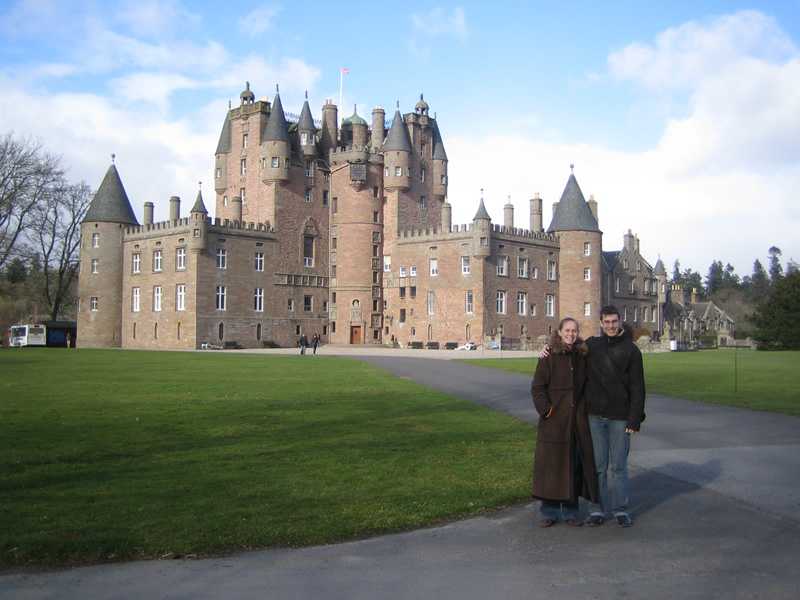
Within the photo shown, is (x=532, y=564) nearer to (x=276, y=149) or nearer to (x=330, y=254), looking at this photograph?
(x=276, y=149)

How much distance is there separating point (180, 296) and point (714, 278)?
13172cm

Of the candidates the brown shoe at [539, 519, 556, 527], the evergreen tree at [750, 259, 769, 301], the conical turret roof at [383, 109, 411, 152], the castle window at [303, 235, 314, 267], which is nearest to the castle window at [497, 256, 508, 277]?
the conical turret roof at [383, 109, 411, 152]

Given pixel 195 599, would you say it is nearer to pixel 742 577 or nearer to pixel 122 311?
pixel 742 577

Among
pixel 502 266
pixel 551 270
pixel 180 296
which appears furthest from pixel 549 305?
pixel 180 296

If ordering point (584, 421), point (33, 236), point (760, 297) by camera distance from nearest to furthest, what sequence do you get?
point (584, 421)
point (33, 236)
point (760, 297)

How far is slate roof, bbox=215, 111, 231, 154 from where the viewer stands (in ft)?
231

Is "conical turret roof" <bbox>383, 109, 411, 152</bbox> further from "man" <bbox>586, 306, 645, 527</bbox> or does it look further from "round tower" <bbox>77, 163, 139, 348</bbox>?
"man" <bbox>586, 306, 645, 527</bbox>

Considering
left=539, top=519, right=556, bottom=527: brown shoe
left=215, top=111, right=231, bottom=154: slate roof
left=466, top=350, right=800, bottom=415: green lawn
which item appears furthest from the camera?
left=215, top=111, right=231, bottom=154: slate roof

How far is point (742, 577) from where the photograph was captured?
6.07 meters

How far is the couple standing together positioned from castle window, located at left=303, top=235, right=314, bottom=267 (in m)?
59.6

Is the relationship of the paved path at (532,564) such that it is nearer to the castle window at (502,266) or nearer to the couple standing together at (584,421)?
the couple standing together at (584,421)

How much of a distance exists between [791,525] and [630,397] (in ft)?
5.95

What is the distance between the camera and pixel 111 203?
217 ft

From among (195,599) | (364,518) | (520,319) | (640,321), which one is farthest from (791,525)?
(640,321)
